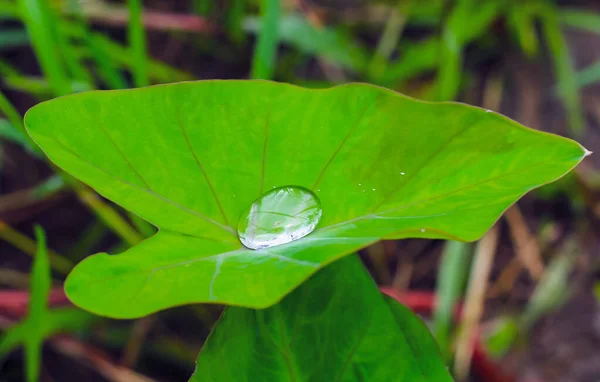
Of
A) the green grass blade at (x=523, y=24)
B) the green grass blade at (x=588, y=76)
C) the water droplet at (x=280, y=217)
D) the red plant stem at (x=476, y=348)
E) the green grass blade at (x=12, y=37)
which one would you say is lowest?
the red plant stem at (x=476, y=348)

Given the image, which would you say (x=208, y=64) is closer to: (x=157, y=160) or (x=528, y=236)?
(x=528, y=236)

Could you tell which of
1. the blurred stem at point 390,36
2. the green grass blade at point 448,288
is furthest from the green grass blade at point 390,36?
the green grass blade at point 448,288

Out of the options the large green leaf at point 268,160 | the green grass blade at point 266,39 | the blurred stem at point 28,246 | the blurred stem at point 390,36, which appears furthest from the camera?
the blurred stem at point 390,36

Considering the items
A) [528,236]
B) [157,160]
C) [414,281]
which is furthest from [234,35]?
[157,160]

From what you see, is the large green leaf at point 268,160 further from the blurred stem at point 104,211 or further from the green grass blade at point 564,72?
the green grass blade at point 564,72

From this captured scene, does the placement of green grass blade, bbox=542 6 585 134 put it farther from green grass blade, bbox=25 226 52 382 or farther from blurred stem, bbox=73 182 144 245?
green grass blade, bbox=25 226 52 382

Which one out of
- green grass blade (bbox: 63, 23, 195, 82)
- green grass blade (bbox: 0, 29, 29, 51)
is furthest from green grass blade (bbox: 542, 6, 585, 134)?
green grass blade (bbox: 0, 29, 29, 51)

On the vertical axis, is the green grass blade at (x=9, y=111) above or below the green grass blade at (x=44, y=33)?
below

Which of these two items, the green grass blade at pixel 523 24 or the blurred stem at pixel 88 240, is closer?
the blurred stem at pixel 88 240
